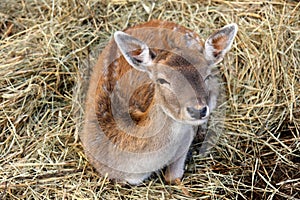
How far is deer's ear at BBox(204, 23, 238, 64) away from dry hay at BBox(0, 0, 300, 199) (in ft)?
3.46

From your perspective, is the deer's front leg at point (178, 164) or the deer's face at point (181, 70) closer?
the deer's face at point (181, 70)

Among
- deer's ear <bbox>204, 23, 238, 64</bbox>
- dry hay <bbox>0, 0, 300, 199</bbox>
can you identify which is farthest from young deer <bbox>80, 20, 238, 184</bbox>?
dry hay <bbox>0, 0, 300, 199</bbox>

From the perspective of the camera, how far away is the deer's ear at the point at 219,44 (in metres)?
4.32

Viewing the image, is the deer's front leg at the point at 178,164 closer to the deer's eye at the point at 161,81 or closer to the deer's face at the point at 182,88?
the deer's face at the point at 182,88

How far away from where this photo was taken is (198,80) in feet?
13.1

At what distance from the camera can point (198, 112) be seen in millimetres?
3955

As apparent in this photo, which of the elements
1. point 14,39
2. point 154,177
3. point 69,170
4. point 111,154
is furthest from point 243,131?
point 14,39

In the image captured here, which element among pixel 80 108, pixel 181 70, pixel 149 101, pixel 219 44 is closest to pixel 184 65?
pixel 181 70

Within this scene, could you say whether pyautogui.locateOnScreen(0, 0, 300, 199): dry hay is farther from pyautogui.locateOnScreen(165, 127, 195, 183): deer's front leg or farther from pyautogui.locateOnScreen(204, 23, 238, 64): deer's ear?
pyautogui.locateOnScreen(204, 23, 238, 64): deer's ear

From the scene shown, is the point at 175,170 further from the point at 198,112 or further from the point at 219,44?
the point at 219,44

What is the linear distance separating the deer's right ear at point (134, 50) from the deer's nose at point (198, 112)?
52 centimetres

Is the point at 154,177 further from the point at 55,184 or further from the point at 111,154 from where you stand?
the point at 55,184

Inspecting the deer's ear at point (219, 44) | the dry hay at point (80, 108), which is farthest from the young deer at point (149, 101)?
the dry hay at point (80, 108)

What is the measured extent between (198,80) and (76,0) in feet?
8.17
